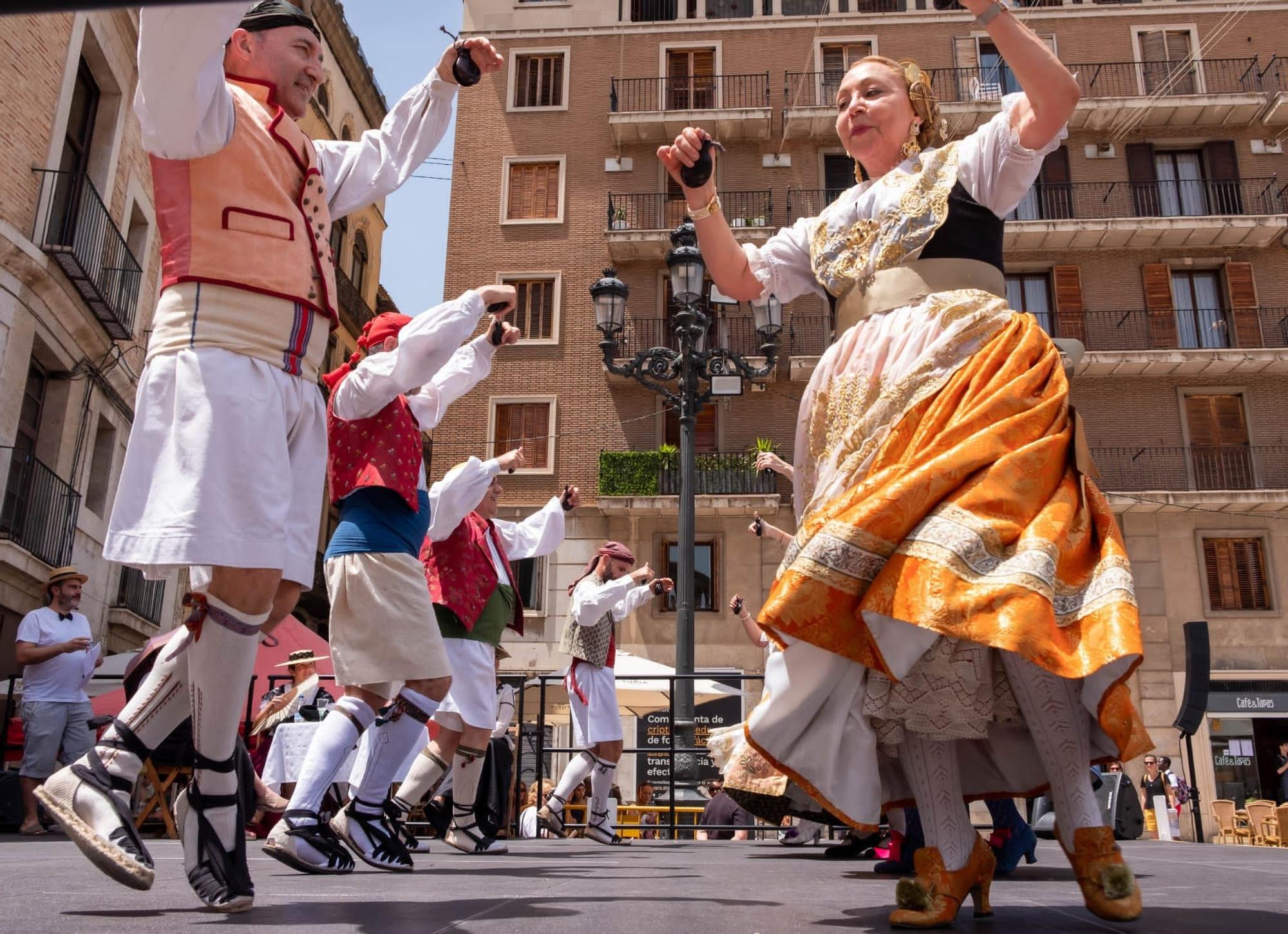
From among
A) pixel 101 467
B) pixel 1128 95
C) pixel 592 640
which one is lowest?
pixel 592 640

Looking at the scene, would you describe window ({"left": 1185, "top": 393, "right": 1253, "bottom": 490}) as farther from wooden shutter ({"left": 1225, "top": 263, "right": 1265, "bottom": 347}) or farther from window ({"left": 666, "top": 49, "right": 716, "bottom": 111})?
window ({"left": 666, "top": 49, "right": 716, "bottom": 111})

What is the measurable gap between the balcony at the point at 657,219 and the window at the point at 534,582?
774 cm

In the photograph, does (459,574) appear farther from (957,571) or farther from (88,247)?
(88,247)

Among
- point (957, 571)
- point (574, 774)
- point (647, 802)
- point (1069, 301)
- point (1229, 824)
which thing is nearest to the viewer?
point (957, 571)

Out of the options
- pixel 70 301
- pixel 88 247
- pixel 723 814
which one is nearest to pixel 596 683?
pixel 723 814

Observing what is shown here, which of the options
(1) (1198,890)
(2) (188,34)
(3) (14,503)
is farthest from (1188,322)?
(2) (188,34)

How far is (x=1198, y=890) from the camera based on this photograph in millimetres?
3336

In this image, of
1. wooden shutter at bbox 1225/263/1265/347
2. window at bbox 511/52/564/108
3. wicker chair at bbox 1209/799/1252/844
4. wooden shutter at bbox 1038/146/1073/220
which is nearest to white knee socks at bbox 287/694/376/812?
wicker chair at bbox 1209/799/1252/844

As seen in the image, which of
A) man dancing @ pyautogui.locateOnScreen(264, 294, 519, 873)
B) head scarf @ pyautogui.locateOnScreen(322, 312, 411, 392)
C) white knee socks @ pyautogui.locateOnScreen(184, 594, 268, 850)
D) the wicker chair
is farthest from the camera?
the wicker chair

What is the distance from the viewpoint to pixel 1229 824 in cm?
1647

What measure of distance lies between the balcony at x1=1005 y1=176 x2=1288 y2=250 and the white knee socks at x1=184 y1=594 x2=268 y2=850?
82.6 feet

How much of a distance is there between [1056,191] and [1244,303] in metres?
5.04

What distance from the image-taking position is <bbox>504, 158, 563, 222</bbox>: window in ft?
92.8

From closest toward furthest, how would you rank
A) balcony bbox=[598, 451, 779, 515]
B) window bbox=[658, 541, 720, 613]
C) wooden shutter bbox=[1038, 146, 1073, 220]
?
window bbox=[658, 541, 720, 613], balcony bbox=[598, 451, 779, 515], wooden shutter bbox=[1038, 146, 1073, 220]
